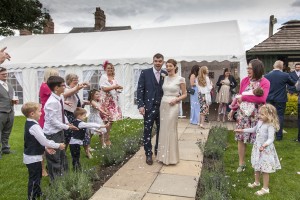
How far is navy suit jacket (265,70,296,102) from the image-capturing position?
7.82 meters

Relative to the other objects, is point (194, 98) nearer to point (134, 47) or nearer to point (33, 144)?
point (134, 47)

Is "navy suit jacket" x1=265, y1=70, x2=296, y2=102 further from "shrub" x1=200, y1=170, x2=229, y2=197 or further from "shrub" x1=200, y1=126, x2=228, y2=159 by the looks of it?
"shrub" x1=200, y1=170, x2=229, y2=197

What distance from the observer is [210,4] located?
9.80m

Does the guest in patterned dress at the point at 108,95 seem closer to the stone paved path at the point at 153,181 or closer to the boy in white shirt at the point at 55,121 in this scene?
the stone paved path at the point at 153,181

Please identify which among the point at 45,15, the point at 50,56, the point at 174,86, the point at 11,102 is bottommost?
the point at 11,102

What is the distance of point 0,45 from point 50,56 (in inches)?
194

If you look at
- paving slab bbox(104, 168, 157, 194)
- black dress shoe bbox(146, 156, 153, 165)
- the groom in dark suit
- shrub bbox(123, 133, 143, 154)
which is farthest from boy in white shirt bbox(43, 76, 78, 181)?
shrub bbox(123, 133, 143, 154)

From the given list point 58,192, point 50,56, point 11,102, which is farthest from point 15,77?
point 58,192

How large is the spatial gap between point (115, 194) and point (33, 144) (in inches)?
55.9

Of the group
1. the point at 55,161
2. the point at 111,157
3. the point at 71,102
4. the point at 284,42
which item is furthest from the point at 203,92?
the point at 284,42

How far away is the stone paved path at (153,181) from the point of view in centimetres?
423

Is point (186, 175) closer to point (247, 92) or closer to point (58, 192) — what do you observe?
point (247, 92)

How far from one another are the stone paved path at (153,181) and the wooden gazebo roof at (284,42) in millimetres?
8780

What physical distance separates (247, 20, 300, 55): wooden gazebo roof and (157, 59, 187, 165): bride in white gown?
9216mm
